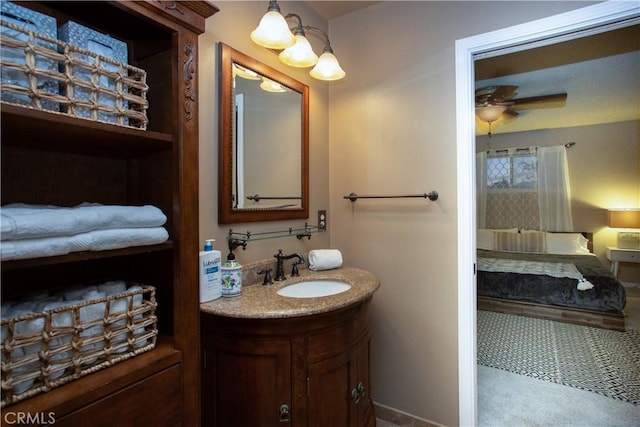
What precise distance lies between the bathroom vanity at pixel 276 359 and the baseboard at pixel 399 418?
716 mm

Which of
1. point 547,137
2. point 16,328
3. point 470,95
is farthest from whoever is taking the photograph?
point 547,137

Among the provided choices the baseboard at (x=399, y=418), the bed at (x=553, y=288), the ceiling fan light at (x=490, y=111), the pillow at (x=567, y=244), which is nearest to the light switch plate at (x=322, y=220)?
the baseboard at (x=399, y=418)

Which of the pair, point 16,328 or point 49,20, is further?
point 49,20

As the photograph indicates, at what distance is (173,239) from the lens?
3.07 ft

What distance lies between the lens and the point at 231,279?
1.32m

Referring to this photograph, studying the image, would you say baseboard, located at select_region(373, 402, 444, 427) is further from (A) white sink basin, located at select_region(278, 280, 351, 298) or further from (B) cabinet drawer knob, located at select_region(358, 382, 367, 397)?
(A) white sink basin, located at select_region(278, 280, 351, 298)

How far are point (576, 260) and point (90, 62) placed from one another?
5066 millimetres

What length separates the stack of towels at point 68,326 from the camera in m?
0.68

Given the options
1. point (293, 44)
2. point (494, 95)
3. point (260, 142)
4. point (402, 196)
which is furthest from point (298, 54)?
point (494, 95)

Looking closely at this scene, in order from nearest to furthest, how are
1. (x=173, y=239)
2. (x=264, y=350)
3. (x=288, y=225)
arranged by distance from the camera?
(x=173, y=239), (x=264, y=350), (x=288, y=225)

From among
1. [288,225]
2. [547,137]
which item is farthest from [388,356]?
[547,137]

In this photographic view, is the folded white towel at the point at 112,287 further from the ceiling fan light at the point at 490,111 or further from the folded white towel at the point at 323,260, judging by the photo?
the ceiling fan light at the point at 490,111

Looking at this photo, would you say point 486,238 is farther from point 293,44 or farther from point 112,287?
point 112,287

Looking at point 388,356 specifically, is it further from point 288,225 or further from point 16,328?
point 16,328
